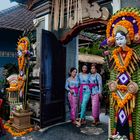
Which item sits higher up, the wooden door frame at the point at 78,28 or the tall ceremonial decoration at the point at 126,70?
the wooden door frame at the point at 78,28

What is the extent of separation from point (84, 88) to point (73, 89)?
0.30m

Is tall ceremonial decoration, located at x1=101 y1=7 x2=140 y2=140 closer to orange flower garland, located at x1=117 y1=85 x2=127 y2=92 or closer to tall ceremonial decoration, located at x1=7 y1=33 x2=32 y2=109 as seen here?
orange flower garland, located at x1=117 y1=85 x2=127 y2=92

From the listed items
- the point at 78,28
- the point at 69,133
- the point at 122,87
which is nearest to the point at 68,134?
the point at 69,133

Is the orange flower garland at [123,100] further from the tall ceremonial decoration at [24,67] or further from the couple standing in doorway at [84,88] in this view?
the tall ceremonial decoration at [24,67]

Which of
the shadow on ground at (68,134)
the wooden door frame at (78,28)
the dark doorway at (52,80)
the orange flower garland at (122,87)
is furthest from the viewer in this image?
the dark doorway at (52,80)

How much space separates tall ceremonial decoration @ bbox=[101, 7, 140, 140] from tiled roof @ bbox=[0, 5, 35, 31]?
5.30 meters

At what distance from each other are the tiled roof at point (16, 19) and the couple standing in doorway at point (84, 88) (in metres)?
3.38

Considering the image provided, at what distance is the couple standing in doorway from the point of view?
21.9 ft

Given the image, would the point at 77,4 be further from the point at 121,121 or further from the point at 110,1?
the point at 121,121

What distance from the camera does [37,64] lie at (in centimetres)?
725

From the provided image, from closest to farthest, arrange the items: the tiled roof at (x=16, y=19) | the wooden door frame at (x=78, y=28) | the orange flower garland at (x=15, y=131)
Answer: the wooden door frame at (x=78, y=28) < the orange flower garland at (x=15, y=131) < the tiled roof at (x=16, y=19)

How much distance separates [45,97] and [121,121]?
95.4 inches

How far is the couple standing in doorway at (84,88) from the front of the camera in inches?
263

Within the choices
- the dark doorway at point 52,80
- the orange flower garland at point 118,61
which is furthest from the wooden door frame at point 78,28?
the orange flower garland at point 118,61
